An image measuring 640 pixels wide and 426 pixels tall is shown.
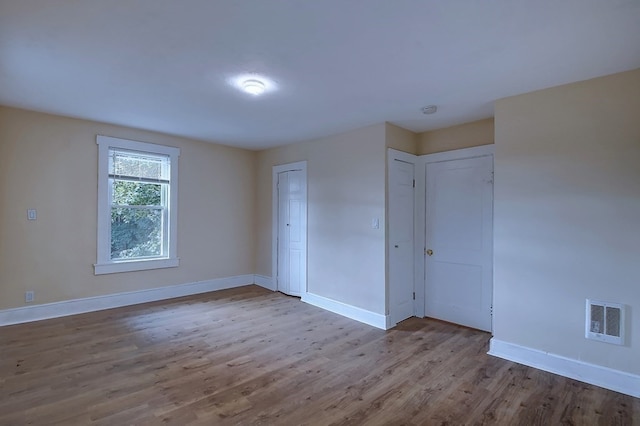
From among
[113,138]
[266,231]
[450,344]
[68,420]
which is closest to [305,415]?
[68,420]

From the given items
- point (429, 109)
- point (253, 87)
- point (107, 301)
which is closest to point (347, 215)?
point (429, 109)

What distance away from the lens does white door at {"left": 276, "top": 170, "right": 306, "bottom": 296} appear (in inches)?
203

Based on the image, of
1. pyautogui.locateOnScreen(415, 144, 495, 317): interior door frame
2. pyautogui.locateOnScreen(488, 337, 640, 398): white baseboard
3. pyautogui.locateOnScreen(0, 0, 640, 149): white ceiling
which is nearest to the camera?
pyautogui.locateOnScreen(0, 0, 640, 149): white ceiling

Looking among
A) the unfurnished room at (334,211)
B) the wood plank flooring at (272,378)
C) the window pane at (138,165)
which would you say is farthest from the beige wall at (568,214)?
the window pane at (138,165)

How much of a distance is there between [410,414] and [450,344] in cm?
142

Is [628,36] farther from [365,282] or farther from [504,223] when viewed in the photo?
[365,282]

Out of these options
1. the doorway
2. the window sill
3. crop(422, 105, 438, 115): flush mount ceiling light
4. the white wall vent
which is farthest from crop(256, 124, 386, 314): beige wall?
the window sill

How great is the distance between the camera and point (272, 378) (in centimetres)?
266

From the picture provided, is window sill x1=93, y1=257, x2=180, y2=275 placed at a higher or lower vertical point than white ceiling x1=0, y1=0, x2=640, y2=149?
lower

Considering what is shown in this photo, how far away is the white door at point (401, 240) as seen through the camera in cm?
399

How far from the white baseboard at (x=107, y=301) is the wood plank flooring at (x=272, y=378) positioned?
16cm

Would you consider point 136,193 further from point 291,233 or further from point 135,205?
point 291,233

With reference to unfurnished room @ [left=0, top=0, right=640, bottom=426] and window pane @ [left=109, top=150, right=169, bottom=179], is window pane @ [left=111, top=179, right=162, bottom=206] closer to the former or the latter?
unfurnished room @ [left=0, top=0, right=640, bottom=426]

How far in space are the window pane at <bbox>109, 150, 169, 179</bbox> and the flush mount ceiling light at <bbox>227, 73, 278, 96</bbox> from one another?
102 inches
